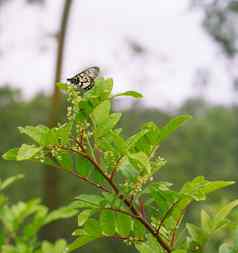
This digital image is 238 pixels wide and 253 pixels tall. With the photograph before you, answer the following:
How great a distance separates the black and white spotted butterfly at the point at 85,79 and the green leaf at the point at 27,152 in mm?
84

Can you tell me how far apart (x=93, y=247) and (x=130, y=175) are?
903cm

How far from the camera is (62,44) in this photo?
508 centimetres

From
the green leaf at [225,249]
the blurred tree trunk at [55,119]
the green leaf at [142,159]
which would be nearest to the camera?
the green leaf at [142,159]

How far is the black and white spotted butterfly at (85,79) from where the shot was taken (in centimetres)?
63

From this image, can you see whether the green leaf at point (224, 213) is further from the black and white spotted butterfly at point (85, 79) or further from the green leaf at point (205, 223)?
the black and white spotted butterfly at point (85, 79)

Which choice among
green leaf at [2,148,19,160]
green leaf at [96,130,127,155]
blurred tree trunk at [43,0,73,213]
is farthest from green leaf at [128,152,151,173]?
blurred tree trunk at [43,0,73,213]

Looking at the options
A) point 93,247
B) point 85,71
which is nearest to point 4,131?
point 93,247

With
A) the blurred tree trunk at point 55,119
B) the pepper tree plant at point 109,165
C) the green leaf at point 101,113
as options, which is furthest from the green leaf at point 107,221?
the blurred tree trunk at point 55,119

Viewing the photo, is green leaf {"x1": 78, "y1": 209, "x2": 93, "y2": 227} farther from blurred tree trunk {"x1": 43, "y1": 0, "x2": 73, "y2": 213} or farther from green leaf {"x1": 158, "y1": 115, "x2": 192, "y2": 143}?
blurred tree trunk {"x1": 43, "y1": 0, "x2": 73, "y2": 213}

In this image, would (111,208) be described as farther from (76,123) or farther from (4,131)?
(4,131)

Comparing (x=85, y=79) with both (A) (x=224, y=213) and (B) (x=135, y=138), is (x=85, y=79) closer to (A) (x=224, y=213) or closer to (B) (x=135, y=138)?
(B) (x=135, y=138)

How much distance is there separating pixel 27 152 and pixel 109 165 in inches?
3.7

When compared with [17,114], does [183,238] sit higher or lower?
higher

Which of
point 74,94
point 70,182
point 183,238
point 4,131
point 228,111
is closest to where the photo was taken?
point 74,94
